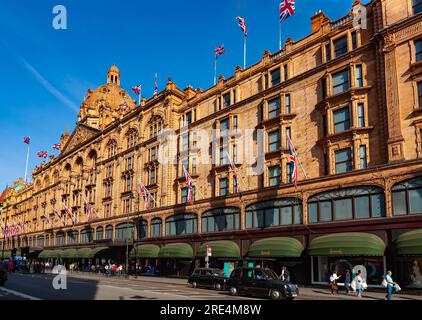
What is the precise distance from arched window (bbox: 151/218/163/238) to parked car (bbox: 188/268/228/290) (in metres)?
18.3

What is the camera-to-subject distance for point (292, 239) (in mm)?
32250

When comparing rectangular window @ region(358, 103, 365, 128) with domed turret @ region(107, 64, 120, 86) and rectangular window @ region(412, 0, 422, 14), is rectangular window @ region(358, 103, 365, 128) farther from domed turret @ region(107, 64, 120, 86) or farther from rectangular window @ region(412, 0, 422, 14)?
domed turret @ region(107, 64, 120, 86)

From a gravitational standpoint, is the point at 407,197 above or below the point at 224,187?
below

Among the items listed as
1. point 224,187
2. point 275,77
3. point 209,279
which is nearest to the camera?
point 209,279


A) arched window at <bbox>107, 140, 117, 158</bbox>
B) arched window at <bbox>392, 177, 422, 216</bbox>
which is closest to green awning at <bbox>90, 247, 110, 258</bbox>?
arched window at <bbox>107, 140, 117, 158</bbox>

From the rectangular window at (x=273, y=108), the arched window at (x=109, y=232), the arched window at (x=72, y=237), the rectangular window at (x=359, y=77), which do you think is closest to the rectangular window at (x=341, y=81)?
the rectangular window at (x=359, y=77)

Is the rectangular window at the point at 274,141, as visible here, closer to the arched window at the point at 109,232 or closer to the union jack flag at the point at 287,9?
the union jack flag at the point at 287,9

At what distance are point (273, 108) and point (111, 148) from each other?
35.2 m

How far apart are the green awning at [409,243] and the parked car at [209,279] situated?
1157 cm

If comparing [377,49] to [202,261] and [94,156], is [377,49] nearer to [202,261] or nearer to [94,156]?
[202,261]

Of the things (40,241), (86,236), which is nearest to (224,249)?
(86,236)

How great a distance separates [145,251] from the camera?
48.1 meters

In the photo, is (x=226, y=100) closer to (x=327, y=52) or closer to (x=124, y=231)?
(x=327, y=52)

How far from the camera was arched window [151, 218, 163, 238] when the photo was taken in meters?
48.8
